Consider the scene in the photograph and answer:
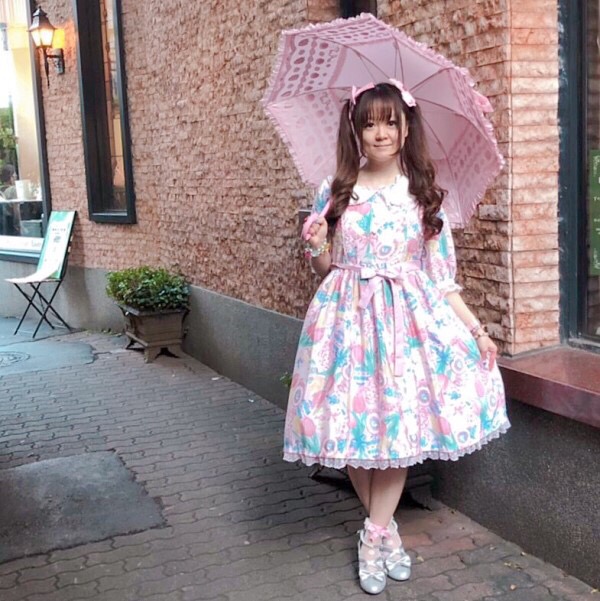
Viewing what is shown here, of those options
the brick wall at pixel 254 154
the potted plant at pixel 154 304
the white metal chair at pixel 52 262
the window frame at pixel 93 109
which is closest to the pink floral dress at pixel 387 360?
the brick wall at pixel 254 154

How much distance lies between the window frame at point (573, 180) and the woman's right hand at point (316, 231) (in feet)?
3.91

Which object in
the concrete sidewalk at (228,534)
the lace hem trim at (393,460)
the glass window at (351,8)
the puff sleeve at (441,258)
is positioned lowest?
the concrete sidewalk at (228,534)

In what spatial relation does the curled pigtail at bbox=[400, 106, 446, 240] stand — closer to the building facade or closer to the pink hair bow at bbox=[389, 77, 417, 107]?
the pink hair bow at bbox=[389, 77, 417, 107]

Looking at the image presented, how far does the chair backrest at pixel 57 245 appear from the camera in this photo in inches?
388

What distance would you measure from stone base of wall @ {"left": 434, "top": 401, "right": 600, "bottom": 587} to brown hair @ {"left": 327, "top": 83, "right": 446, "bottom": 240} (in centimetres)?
98

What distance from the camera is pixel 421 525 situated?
4.00 metres

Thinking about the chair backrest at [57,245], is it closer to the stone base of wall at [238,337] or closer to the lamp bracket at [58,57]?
the stone base of wall at [238,337]

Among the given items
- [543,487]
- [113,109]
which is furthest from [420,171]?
[113,109]

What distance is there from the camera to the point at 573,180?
3.68 m

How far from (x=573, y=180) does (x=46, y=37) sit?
26.6 ft

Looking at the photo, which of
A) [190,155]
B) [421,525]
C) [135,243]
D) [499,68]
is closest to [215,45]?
[190,155]

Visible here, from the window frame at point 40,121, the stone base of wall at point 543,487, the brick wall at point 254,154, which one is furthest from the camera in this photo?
the window frame at point 40,121

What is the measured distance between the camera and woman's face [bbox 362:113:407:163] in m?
3.18

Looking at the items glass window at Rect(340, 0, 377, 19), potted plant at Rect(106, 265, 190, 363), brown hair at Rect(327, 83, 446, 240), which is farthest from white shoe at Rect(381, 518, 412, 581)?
potted plant at Rect(106, 265, 190, 363)
